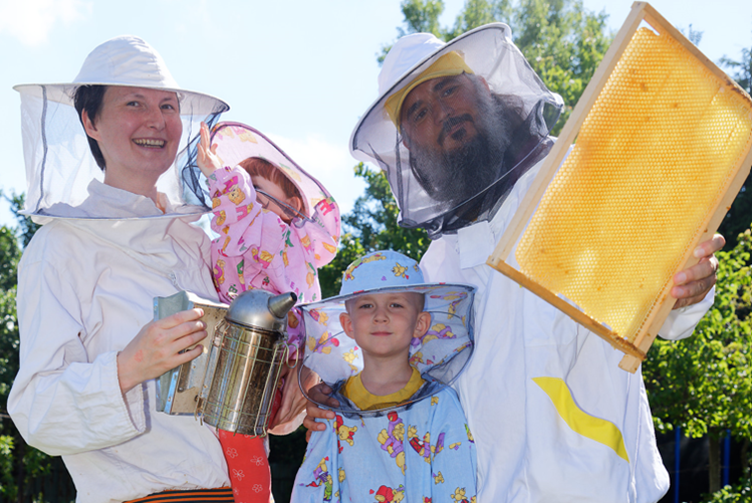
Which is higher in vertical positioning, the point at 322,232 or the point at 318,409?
the point at 322,232


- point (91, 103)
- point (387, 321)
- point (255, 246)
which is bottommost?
point (387, 321)

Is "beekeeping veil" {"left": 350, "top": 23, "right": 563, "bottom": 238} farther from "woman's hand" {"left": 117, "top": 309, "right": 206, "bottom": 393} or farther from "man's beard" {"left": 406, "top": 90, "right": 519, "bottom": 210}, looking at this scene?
"woman's hand" {"left": 117, "top": 309, "right": 206, "bottom": 393}

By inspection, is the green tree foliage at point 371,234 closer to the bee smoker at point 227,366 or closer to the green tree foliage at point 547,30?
the green tree foliage at point 547,30

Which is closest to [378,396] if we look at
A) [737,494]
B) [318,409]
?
[318,409]

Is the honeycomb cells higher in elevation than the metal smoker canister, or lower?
higher

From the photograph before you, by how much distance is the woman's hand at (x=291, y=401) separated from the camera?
2799 millimetres

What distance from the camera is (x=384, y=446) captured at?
2414mm

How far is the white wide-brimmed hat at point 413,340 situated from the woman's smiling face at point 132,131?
2.97 feet

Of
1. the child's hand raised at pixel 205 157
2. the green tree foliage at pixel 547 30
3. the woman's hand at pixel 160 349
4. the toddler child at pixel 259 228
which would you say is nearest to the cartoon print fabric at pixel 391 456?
the toddler child at pixel 259 228

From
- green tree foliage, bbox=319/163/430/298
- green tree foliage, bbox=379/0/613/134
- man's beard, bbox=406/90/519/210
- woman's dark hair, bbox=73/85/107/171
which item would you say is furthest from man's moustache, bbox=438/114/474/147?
green tree foliage, bbox=379/0/613/134

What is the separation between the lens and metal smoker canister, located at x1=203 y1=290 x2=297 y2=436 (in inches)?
82.0

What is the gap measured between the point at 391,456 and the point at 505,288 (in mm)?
790

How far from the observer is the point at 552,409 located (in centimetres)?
200

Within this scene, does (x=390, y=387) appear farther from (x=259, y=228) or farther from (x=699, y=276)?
(x=699, y=276)
